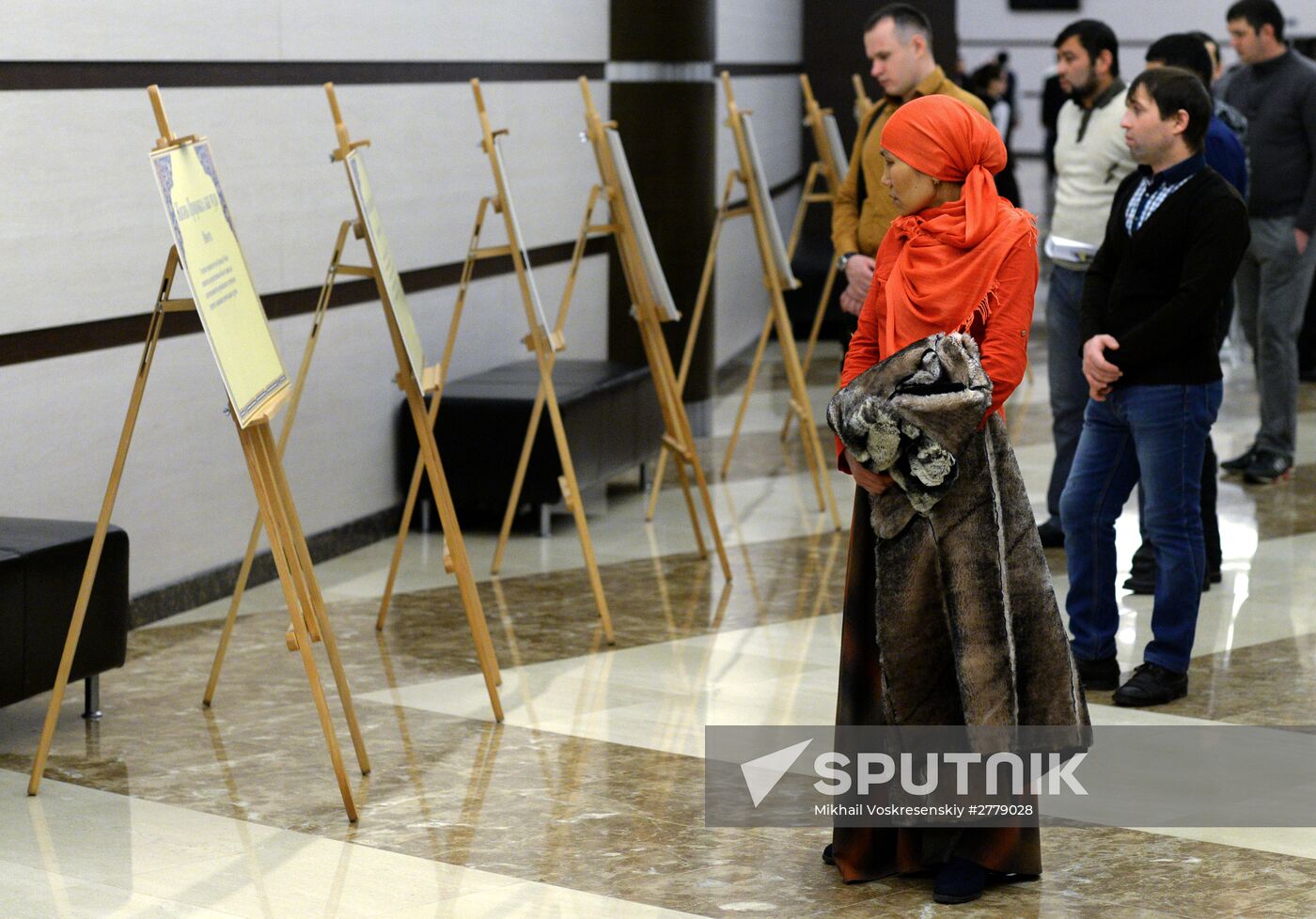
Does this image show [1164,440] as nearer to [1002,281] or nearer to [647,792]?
[1002,281]

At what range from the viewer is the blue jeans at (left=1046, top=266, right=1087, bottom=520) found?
17.6ft

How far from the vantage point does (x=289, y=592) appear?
3.45m

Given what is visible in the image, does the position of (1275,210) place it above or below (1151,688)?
above

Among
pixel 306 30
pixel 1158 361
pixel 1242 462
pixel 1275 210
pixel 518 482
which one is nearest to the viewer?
pixel 1158 361

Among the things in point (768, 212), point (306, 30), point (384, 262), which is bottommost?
point (768, 212)

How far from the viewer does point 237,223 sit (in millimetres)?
5219

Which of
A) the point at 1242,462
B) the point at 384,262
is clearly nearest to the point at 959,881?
the point at 384,262

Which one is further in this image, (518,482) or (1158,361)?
(518,482)

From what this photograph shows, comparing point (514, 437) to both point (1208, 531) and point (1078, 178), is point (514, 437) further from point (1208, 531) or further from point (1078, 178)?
point (1208, 531)

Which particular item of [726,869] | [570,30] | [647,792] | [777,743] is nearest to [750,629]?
[777,743]

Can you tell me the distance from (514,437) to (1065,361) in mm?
1824

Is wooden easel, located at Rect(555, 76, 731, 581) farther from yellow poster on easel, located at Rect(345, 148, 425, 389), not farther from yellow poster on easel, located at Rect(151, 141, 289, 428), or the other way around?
yellow poster on easel, located at Rect(151, 141, 289, 428)

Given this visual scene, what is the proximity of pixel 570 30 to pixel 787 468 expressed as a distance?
6.63 ft

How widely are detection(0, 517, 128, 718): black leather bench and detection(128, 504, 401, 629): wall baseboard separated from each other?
0.51m
